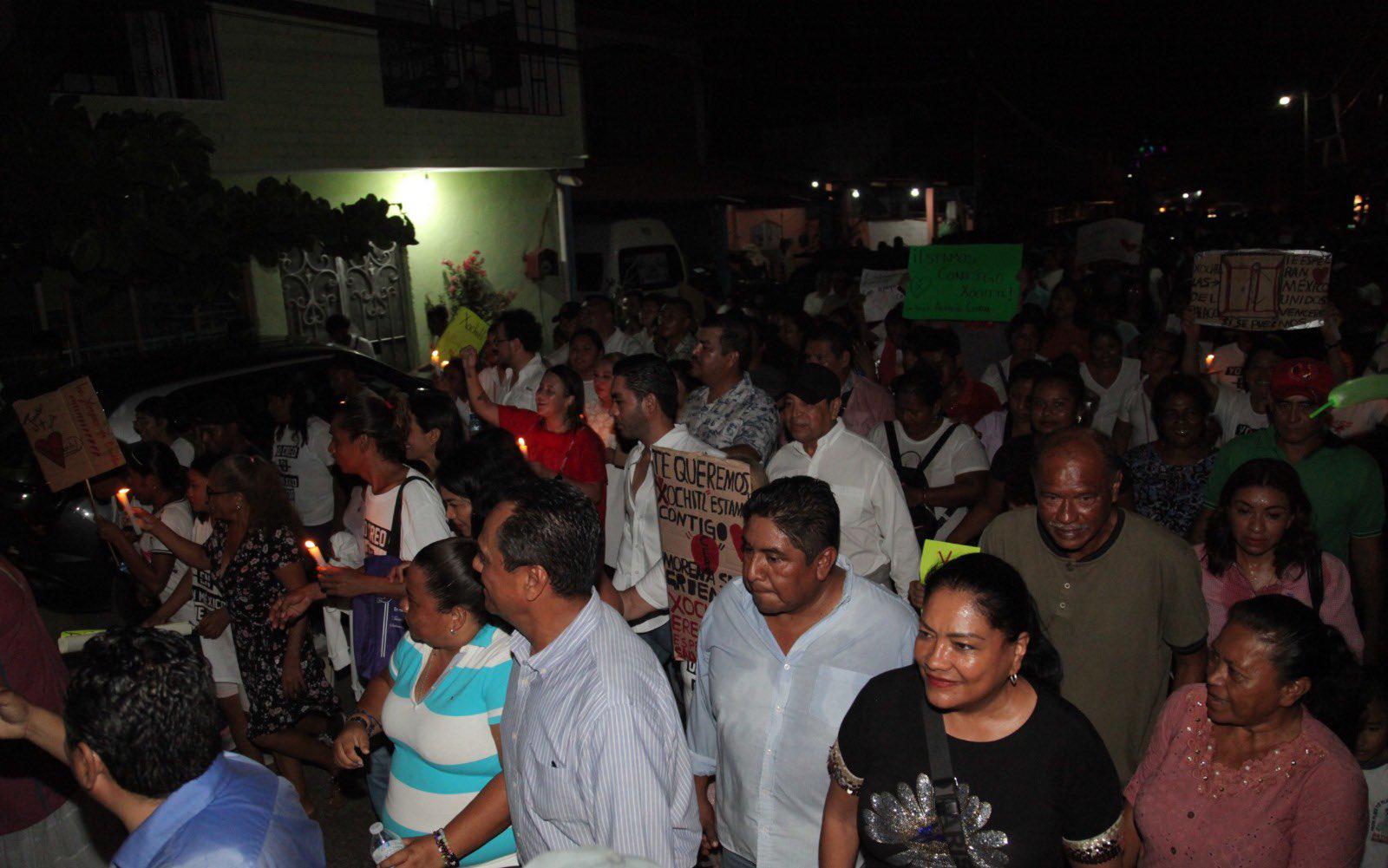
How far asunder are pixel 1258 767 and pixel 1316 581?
161 cm

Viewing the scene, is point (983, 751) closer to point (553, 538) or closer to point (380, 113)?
point (553, 538)

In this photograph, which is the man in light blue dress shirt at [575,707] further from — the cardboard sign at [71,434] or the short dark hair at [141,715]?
the cardboard sign at [71,434]

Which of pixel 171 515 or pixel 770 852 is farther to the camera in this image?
pixel 171 515

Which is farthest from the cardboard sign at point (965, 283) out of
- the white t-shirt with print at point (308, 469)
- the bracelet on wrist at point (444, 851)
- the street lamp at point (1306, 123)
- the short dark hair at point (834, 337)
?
the street lamp at point (1306, 123)

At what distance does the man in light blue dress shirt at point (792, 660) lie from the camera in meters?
2.91

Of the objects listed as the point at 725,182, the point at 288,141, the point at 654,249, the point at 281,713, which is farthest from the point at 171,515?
the point at 725,182

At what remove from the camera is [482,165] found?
1614 cm

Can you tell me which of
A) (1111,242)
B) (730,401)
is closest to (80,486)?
(730,401)

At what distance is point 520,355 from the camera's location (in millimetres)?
8297

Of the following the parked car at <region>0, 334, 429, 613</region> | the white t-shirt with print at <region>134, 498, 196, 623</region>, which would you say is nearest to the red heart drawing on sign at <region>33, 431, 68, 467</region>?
the white t-shirt with print at <region>134, 498, 196, 623</region>

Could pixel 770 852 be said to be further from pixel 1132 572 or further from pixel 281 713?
pixel 281 713

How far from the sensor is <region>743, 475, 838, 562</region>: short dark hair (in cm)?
290

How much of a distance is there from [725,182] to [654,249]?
6154mm

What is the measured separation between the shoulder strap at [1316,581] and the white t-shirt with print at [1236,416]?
2.46 meters
